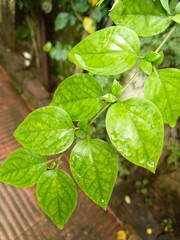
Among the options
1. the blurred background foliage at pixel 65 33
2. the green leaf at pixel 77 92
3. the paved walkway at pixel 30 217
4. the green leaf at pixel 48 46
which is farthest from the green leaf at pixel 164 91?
the green leaf at pixel 48 46

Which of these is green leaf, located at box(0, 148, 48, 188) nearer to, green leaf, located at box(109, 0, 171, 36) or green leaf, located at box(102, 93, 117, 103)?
green leaf, located at box(102, 93, 117, 103)

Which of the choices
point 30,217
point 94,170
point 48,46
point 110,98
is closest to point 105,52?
point 110,98

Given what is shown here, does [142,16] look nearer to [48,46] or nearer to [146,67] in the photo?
[146,67]

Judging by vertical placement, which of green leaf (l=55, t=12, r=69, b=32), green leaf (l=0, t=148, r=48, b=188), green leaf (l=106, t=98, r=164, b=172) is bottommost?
green leaf (l=55, t=12, r=69, b=32)

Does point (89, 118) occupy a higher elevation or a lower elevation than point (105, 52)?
lower

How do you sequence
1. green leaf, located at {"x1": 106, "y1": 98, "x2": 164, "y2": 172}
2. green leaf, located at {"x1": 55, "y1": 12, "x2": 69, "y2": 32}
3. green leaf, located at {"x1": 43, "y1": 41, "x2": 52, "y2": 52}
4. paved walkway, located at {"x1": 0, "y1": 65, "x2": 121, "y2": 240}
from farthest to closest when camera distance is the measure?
green leaf, located at {"x1": 43, "y1": 41, "x2": 52, "y2": 52}
green leaf, located at {"x1": 55, "y1": 12, "x2": 69, "y2": 32}
paved walkway, located at {"x1": 0, "y1": 65, "x2": 121, "y2": 240}
green leaf, located at {"x1": 106, "y1": 98, "x2": 164, "y2": 172}

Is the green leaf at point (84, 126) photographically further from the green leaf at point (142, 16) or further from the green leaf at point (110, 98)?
the green leaf at point (142, 16)

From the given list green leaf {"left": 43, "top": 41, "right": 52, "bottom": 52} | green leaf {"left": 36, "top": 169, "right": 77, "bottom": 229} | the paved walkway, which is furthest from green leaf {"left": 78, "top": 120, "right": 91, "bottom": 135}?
green leaf {"left": 43, "top": 41, "right": 52, "bottom": 52}

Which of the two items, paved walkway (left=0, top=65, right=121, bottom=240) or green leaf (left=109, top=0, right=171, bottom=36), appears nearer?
green leaf (left=109, top=0, right=171, bottom=36)
